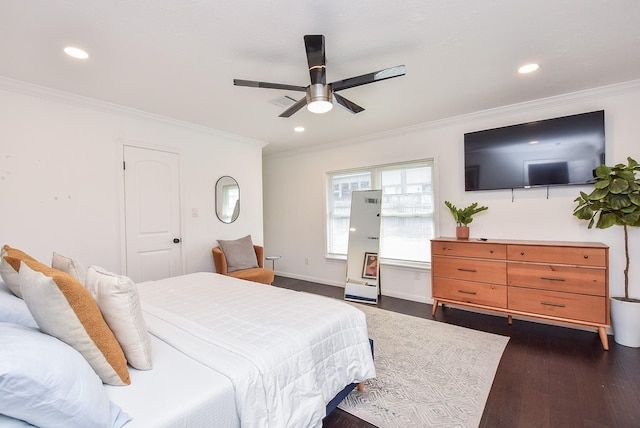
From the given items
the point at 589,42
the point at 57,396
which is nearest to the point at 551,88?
the point at 589,42

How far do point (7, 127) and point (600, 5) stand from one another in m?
4.53

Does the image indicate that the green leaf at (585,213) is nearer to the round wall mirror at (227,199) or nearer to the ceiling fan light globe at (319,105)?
the ceiling fan light globe at (319,105)

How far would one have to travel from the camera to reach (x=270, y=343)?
1.43 meters

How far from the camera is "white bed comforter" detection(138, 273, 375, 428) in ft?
4.06

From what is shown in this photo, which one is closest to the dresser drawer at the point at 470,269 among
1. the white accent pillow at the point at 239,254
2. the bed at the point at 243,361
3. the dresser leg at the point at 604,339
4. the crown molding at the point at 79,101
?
the dresser leg at the point at 604,339

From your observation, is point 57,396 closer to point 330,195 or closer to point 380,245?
point 380,245

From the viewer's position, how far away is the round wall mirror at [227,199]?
4.23 meters

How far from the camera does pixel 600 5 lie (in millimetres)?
1722

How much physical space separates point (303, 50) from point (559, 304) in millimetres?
3236

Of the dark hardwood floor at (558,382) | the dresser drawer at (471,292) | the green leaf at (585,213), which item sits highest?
the green leaf at (585,213)

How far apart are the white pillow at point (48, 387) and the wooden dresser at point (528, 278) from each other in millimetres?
3267

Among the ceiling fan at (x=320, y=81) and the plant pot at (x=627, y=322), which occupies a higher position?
the ceiling fan at (x=320, y=81)

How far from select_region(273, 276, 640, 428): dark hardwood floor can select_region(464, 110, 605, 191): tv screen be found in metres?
1.58

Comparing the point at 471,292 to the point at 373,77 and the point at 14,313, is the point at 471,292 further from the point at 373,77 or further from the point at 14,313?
the point at 14,313
